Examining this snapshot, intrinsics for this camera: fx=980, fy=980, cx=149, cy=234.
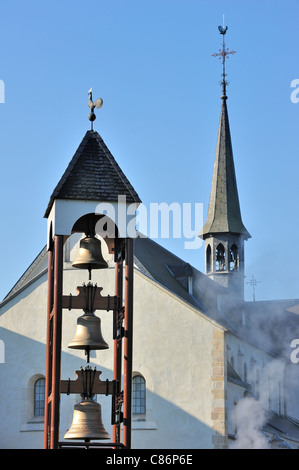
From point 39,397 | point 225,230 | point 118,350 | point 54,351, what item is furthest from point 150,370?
point 225,230

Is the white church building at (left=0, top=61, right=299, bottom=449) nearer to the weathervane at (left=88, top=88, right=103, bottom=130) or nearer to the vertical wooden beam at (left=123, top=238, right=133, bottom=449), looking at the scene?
the vertical wooden beam at (left=123, top=238, right=133, bottom=449)

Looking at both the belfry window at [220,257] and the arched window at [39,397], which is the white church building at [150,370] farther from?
the belfry window at [220,257]

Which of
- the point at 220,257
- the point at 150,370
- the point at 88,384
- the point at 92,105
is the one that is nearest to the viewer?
the point at 88,384

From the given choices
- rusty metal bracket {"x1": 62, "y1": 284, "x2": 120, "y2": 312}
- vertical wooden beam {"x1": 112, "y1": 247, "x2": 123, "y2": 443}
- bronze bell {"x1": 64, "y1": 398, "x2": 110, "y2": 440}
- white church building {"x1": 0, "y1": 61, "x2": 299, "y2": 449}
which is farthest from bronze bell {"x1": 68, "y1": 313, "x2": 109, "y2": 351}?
white church building {"x1": 0, "y1": 61, "x2": 299, "y2": 449}

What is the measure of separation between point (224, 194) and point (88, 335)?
38584 millimetres

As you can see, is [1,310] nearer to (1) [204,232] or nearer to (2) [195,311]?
(2) [195,311]

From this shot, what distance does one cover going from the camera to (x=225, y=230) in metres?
55.0

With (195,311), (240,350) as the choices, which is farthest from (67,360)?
(240,350)

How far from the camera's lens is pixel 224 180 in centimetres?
5741

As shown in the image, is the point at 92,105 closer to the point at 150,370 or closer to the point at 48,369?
the point at 48,369

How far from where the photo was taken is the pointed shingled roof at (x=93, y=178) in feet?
64.0

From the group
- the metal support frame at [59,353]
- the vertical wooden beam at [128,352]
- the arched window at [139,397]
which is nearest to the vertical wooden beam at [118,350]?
the metal support frame at [59,353]
